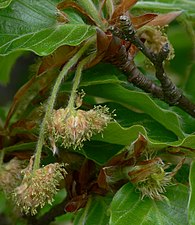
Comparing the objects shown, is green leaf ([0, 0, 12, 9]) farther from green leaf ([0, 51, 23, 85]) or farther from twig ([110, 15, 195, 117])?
green leaf ([0, 51, 23, 85])

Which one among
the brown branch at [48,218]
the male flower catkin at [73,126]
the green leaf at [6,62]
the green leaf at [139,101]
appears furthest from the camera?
the green leaf at [6,62]

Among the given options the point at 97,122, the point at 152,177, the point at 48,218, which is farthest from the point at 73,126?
the point at 48,218

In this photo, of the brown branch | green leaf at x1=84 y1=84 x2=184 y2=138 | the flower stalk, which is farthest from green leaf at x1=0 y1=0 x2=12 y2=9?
the brown branch

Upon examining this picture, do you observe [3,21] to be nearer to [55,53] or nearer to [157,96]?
[55,53]

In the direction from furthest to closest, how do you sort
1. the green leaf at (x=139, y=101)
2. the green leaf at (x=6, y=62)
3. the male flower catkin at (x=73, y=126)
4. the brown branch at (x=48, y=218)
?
the green leaf at (x=6, y=62), the brown branch at (x=48, y=218), the green leaf at (x=139, y=101), the male flower catkin at (x=73, y=126)

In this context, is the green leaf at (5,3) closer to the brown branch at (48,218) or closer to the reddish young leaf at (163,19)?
the reddish young leaf at (163,19)

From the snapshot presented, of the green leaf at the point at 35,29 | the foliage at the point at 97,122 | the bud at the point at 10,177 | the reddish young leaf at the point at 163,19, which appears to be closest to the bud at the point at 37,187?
the foliage at the point at 97,122
